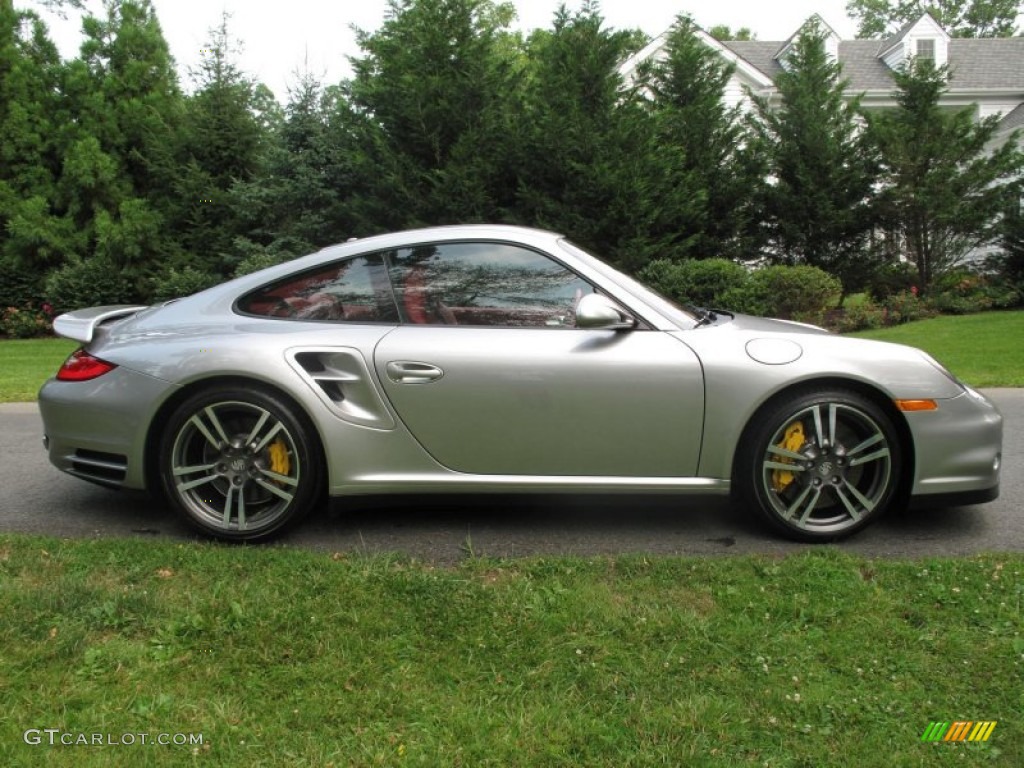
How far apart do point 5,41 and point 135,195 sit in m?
4.10

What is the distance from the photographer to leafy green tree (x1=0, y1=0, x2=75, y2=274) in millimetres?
16078

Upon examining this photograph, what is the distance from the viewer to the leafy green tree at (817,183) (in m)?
14.9

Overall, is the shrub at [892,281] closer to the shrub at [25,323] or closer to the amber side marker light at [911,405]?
the amber side marker light at [911,405]

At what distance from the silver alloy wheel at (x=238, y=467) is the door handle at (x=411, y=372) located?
515 millimetres

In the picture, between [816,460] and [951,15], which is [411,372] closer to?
[816,460]

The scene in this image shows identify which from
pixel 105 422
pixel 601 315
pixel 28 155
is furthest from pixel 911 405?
pixel 28 155

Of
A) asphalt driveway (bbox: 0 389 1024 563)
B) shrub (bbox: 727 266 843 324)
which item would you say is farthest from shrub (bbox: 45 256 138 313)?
asphalt driveway (bbox: 0 389 1024 563)

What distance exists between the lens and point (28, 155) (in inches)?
652

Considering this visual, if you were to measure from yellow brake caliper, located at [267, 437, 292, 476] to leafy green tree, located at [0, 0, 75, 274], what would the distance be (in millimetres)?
14752

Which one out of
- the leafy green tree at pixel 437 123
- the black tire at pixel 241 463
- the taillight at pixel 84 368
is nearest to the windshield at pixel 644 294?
the black tire at pixel 241 463

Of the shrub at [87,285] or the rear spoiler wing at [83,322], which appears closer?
the rear spoiler wing at [83,322]

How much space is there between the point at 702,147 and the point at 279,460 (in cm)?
1240

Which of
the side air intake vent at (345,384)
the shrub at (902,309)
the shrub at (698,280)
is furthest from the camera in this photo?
the shrub at (902,309)

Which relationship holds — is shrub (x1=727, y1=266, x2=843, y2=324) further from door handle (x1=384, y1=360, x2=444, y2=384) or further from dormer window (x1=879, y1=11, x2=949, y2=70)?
dormer window (x1=879, y1=11, x2=949, y2=70)
